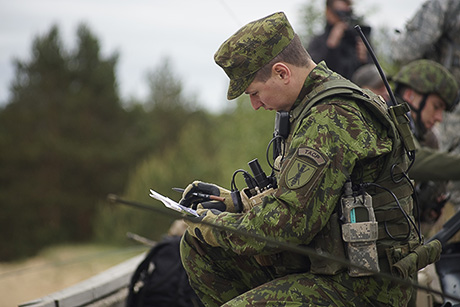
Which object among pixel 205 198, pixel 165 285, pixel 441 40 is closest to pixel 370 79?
pixel 441 40

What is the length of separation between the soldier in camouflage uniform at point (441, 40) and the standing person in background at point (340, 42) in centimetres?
77

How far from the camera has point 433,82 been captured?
436cm

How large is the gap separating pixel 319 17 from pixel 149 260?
27.3 ft

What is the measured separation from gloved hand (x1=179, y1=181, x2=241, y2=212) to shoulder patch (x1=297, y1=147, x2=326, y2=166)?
0.60 metres

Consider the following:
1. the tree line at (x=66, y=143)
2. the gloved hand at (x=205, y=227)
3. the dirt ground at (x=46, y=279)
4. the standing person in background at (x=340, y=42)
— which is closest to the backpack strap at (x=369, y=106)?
the gloved hand at (x=205, y=227)

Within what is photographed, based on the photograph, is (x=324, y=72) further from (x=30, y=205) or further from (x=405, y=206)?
(x=30, y=205)

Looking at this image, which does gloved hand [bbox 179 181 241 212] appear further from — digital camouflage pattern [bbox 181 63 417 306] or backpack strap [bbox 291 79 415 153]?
backpack strap [bbox 291 79 415 153]

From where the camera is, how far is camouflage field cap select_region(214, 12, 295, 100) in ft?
8.98

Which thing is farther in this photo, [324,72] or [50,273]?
[50,273]

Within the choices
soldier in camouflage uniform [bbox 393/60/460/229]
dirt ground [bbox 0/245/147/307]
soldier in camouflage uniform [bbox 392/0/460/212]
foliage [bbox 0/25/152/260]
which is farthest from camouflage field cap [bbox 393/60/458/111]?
foliage [bbox 0/25/152/260]

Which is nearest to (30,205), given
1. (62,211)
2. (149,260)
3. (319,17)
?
(62,211)

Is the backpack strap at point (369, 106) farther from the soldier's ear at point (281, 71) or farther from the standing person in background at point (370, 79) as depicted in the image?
the standing person in background at point (370, 79)

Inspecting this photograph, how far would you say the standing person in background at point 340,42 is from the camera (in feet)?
19.5

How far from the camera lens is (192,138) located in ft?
99.5
